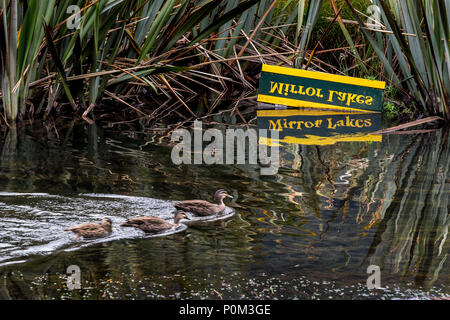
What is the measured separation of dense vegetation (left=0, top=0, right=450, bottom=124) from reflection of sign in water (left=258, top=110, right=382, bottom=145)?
2.82 feet

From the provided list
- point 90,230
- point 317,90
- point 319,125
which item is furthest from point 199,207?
point 317,90

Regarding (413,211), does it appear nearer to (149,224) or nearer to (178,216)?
(178,216)

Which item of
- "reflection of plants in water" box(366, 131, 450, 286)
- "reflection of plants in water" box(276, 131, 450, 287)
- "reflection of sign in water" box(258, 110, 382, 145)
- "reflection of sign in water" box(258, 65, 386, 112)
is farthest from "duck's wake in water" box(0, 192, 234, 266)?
"reflection of sign in water" box(258, 65, 386, 112)

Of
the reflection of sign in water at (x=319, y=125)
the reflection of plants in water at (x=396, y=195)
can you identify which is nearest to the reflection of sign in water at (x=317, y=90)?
the reflection of sign in water at (x=319, y=125)

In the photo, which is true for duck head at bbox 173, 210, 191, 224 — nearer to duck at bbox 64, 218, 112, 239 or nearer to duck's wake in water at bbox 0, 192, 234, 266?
duck's wake in water at bbox 0, 192, 234, 266

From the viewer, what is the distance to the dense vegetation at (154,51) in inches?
349

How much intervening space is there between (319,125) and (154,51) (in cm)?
263

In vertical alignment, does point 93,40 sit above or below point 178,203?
above

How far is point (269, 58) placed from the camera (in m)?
13.1

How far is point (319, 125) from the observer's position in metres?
10.5

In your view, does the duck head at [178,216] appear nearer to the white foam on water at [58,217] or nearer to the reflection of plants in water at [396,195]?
the white foam on water at [58,217]
